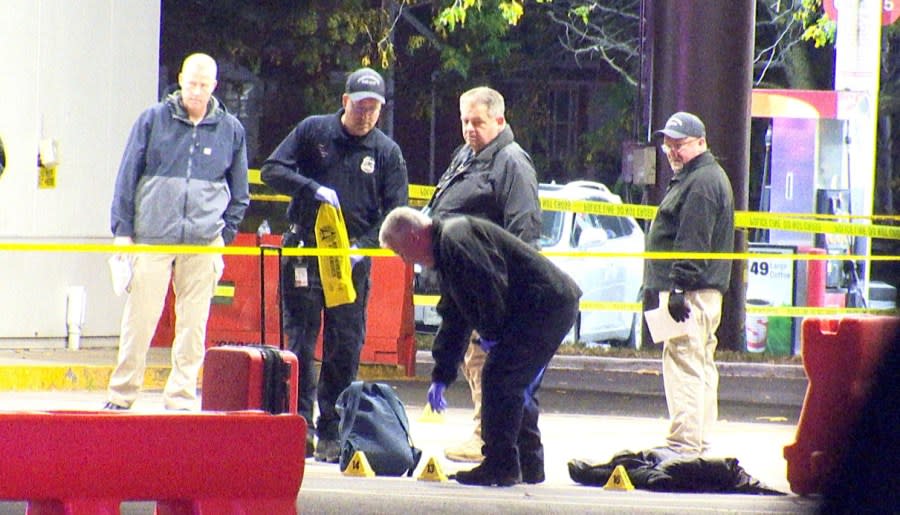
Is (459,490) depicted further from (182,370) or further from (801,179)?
(801,179)

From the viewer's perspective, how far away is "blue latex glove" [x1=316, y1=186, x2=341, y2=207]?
848cm

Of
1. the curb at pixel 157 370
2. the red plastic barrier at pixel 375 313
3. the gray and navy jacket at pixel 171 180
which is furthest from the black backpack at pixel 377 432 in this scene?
the red plastic barrier at pixel 375 313

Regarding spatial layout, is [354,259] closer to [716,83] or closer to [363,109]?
[363,109]

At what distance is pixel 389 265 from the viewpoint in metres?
13.1

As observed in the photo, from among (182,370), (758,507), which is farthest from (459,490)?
(182,370)

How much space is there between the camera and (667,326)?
28.3ft

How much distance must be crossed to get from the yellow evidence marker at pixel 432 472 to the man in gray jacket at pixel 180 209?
7.15 ft

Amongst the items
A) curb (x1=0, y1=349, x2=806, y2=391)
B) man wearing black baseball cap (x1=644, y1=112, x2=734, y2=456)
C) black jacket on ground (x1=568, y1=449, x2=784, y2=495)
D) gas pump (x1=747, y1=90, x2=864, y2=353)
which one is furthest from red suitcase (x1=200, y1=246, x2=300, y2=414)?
gas pump (x1=747, y1=90, x2=864, y2=353)

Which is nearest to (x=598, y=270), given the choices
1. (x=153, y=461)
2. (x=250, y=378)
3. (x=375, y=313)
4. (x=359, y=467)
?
(x=375, y=313)

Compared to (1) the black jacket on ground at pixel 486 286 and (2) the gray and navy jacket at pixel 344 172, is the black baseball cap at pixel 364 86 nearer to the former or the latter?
(2) the gray and navy jacket at pixel 344 172

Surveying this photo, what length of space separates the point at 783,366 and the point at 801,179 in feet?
16.7

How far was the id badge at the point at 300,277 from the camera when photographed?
28.1ft

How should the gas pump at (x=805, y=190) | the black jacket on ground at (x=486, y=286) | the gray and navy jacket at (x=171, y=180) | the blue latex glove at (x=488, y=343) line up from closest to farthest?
the black jacket on ground at (x=486, y=286) < the blue latex glove at (x=488, y=343) < the gray and navy jacket at (x=171, y=180) < the gas pump at (x=805, y=190)

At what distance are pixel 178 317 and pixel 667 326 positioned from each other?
2854 mm
